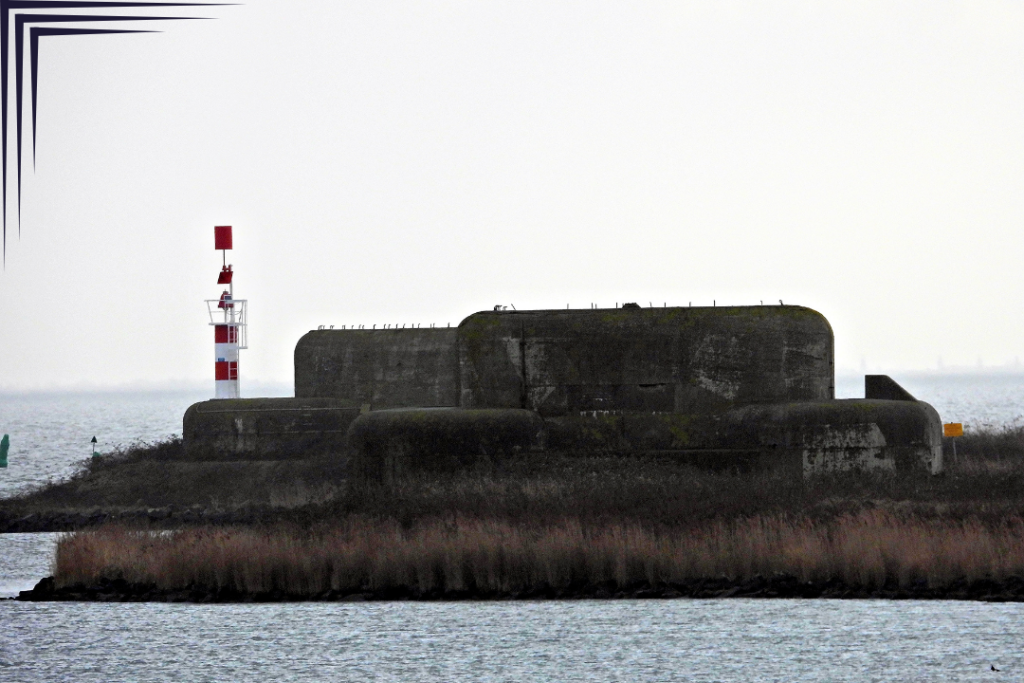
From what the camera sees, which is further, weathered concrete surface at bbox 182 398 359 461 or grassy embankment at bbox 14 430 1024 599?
weathered concrete surface at bbox 182 398 359 461

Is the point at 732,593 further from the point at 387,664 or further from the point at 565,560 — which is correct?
the point at 387,664

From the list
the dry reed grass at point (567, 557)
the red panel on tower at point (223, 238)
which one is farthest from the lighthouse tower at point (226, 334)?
the dry reed grass at point (567, 557)

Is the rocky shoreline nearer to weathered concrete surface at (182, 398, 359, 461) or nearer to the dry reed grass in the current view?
the dry reed grass

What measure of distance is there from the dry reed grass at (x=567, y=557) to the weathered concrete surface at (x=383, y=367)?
50.1ft

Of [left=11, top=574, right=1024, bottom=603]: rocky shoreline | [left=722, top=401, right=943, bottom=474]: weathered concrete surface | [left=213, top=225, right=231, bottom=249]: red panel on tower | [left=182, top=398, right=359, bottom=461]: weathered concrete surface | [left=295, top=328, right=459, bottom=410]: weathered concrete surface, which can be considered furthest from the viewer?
[left=213, top=225, right=231, bottom=249]: red panel on tower

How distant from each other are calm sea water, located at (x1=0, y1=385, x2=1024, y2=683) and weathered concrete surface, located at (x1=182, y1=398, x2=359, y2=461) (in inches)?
628

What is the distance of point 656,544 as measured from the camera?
14250 millimetres

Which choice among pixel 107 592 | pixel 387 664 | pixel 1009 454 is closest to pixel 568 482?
pixel 107 592

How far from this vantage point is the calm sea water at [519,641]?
10.5 metres

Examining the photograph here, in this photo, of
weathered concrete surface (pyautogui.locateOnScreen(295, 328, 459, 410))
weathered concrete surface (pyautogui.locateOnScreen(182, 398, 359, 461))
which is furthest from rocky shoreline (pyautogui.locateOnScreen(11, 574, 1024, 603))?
weathered concrete surface (pyautogui.locateOnScreen(295, 328, 459, 410))

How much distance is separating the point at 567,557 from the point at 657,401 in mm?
5928

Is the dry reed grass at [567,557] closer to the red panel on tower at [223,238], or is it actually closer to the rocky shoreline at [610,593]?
the rocky shoreline at [610,593]

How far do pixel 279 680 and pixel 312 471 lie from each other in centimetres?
1558

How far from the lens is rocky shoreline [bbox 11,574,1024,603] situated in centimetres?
1301
